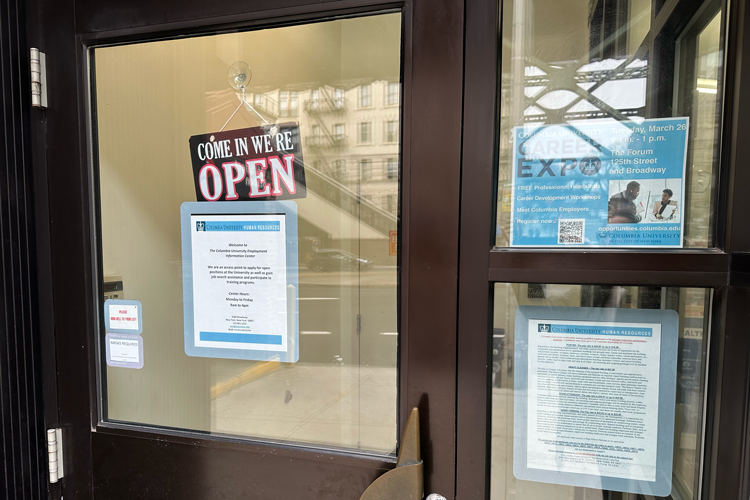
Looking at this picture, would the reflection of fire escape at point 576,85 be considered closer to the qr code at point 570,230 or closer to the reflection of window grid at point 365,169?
the qr code at point 570,230

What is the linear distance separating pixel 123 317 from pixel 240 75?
87cm

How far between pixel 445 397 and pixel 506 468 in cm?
26

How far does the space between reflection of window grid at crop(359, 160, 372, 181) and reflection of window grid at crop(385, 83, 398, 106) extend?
0.57 ft

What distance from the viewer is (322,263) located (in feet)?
4.12

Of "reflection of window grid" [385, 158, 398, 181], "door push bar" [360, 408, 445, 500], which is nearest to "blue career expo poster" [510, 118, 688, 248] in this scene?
"reflection of window grid" [385, 158, 398, 181]

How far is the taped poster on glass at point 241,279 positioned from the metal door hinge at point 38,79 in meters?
0.58

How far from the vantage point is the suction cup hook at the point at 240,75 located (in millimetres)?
1286

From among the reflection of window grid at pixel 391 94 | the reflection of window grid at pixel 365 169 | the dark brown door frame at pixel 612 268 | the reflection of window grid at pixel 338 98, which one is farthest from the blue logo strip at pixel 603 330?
the reflection of window grid at pixel 338 98

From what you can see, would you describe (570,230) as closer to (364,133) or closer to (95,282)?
(364,133)

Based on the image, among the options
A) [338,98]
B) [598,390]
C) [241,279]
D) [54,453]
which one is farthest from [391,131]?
[54,453]

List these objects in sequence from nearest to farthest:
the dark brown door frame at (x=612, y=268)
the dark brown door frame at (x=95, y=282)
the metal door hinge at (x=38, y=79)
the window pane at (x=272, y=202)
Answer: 1. the dark brown door frame at (x=612, y=268)
2. the dark brown door frame at (x=95, y=282)
3. the window pane at (x=272, y=202)
4. the metal door hinge at (x=38, y=79)

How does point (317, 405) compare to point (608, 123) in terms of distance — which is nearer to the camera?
point (608, 123)

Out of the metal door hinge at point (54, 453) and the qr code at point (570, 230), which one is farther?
the metal door hinge at point (54, 453)

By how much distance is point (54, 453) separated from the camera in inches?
54.6
